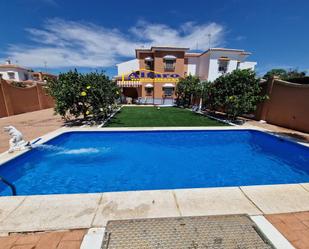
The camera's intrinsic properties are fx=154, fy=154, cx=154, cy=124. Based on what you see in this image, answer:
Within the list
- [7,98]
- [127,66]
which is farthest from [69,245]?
[127,66]

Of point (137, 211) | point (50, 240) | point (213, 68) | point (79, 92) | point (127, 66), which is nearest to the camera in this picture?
point (50, 240)

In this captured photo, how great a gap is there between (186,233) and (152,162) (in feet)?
19.8

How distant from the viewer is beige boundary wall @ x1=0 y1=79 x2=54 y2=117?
17.5 meters

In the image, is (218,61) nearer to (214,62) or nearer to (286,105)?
(214,62)

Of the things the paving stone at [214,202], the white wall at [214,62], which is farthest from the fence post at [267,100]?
the white wall at [214,62]

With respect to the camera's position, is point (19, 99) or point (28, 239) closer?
point (28, 239)

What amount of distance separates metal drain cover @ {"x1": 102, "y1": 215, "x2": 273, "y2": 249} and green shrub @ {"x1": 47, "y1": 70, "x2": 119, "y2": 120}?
11.8 meters

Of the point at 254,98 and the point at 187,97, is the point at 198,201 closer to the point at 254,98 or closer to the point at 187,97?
the point at 254,98

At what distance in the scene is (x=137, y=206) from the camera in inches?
157

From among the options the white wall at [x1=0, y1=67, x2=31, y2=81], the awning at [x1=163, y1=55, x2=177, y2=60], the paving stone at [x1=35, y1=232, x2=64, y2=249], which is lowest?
the paving stone at [x1=35, y1=232, x2=64, y2=249]

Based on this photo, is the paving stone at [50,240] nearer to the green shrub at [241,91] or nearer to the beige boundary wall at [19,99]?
the green shrub at [241,91]

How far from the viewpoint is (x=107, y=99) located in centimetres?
1491

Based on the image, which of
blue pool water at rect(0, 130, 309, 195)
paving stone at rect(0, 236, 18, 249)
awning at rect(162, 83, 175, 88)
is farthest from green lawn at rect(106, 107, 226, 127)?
awning at rect(162, 83, 175, 88)

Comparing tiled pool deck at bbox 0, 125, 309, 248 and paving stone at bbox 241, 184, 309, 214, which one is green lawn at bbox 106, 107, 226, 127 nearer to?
tiled pool deck at bbox 0, 125, 309, 248
